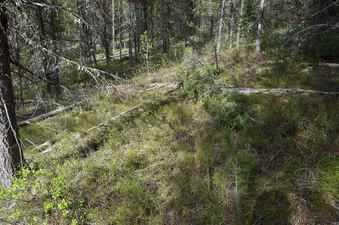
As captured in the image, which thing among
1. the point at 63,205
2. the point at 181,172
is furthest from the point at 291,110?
the point at 63,205

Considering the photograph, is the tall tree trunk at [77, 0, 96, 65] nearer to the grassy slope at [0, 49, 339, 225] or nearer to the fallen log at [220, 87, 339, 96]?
the grassy slope at [0, 49, 339, 225]

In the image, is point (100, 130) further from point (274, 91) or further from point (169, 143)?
point (274, 91)

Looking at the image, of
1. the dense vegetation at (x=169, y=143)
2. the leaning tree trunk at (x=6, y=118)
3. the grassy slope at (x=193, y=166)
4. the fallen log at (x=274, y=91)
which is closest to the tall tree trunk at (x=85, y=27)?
the dense vegetation at (x=169, y=143)

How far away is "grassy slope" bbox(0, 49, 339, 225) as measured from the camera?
4.32 meters

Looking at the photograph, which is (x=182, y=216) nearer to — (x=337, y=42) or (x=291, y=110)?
(x=291, y=110)

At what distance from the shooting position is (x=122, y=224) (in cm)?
421

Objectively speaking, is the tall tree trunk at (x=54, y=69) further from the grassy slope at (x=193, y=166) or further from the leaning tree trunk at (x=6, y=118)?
the grassy slope at (x=193, y=166)

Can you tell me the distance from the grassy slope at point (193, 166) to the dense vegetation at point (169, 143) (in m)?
0.02

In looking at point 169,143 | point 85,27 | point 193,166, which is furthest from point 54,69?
point 85,27

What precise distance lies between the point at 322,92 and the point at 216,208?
16.1 ft

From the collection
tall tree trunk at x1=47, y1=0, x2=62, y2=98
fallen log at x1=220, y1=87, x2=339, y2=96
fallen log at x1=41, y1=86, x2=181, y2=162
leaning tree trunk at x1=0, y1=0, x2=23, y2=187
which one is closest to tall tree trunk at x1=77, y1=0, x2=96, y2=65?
tall tree trunk at x1=47, y1=0, x2=62, y2=98

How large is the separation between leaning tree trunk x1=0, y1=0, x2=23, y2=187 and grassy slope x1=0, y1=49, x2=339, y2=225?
33 centimetres

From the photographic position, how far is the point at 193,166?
210 inches

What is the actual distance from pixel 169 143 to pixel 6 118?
11.1 feet
